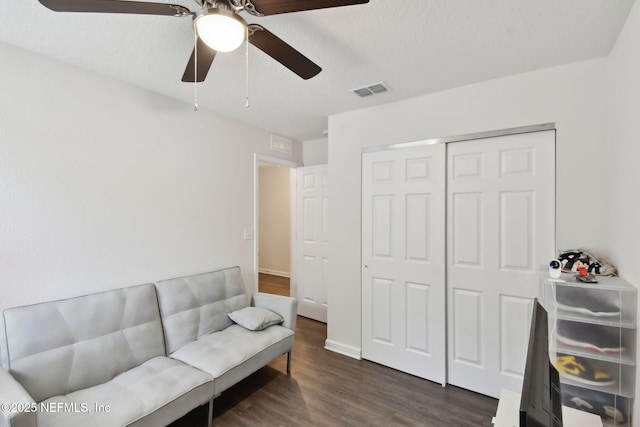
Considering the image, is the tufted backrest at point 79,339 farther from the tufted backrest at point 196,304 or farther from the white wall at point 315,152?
the white wall at point 315,152

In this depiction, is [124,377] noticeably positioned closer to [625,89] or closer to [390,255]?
[390,255]

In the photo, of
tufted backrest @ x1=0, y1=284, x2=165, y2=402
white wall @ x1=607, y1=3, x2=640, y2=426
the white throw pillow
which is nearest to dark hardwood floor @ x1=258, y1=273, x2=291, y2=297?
the white throw pillow

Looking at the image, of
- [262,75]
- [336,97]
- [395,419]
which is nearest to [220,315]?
[395,419]

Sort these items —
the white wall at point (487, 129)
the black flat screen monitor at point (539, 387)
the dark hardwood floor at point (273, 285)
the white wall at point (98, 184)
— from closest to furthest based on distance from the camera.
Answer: the black flat screen monitor at point (539, 387), the white wall at point (98, 184), the white wall at point (487, 129), the dark hardwood floor at point (273, 285)

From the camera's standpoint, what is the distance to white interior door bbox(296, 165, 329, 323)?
3.79 m

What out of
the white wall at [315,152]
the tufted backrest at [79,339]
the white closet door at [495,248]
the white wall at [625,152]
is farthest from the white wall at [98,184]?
the white wall at [625,152]

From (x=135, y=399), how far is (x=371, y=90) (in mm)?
2680

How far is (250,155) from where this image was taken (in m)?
3.31

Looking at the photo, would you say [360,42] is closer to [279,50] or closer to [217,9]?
[279,50]

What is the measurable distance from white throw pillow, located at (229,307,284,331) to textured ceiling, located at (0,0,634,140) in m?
1.93

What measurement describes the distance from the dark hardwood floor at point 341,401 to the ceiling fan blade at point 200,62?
7.44 ft

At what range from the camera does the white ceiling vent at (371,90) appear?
7.68 ft

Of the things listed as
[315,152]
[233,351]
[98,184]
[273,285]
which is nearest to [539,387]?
[233,351]

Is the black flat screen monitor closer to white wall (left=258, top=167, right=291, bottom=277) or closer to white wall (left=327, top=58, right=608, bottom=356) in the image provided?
white wall (left=327, top=58, right=608, bottom=356)
